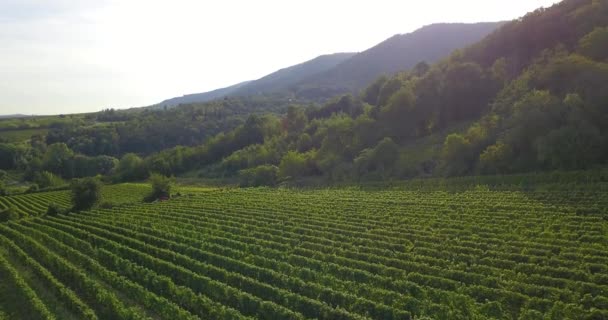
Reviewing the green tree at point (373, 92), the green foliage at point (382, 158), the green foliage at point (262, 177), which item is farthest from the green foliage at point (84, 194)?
the green tree at point (373, 92)

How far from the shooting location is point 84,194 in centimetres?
5894

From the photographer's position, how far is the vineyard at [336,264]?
1947 centimetres

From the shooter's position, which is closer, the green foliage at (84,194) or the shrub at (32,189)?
the green foliage at (84,194)

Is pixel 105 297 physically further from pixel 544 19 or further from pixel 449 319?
pixel 544 19

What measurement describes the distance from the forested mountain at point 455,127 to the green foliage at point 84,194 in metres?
33.3

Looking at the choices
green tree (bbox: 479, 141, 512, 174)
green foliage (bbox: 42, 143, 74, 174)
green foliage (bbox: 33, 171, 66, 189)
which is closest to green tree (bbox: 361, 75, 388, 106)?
green tree (bbox: 479, 141, 512, 174)

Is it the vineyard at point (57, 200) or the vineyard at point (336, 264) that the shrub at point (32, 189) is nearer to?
the vineyard at point (57, 200)

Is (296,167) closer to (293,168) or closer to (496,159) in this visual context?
(293,168)

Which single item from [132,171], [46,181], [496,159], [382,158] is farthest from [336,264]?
[46,181]

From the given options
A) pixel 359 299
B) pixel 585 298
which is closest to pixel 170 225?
pixel 359 299

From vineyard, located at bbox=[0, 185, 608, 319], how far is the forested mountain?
11.8 m

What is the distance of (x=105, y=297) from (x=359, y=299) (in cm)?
1401

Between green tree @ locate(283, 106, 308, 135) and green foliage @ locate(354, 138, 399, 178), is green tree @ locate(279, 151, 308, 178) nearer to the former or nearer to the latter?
green foliage @ locate(354, 138, 399, 178)

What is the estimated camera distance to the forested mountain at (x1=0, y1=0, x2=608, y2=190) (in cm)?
4934
